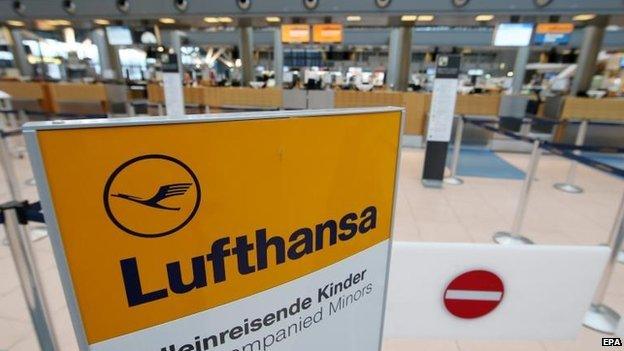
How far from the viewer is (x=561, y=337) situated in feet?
5.64

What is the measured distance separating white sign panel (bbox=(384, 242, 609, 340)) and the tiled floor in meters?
0.32

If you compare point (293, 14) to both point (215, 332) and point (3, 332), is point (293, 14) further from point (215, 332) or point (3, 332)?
point (215, 332)

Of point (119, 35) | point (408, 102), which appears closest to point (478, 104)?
point (408, 102)

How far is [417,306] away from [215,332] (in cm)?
112

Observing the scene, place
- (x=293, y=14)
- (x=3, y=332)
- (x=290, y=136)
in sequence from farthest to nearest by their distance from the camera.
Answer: (x=293, y=14), (x=3, y=332), (x=290, y=136)

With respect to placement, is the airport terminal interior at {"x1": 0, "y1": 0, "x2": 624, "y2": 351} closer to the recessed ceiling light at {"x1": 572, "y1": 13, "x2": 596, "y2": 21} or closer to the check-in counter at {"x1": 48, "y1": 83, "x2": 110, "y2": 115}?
the recessed ceiling light at {"x1": 572, "y1": 13, "x2": 596, "y2": 21}

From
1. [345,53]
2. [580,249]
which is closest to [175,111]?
[580,249]

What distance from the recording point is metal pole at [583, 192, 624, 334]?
2006mm

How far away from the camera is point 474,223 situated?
11.4 feet

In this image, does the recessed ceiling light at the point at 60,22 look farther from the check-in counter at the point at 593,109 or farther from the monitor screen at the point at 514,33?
the check-in counter at the point at 593,109

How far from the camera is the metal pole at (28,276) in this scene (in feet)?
3.43

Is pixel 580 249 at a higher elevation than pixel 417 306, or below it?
higher

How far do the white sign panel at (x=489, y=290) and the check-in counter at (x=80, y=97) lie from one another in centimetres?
938

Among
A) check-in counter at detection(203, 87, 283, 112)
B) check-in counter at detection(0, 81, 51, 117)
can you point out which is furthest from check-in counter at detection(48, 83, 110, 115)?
check-in counter at detection(203, 87, 283, 112)
